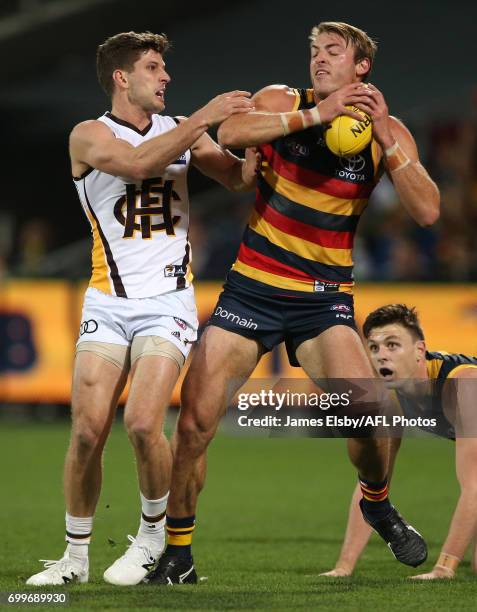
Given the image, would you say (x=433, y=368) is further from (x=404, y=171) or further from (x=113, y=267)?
(x=113, y=267)

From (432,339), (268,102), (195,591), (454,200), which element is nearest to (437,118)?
(454,200)

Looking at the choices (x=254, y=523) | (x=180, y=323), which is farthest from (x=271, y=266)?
(x=254, y=523)

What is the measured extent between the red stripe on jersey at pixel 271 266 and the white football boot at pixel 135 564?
145 centimetres

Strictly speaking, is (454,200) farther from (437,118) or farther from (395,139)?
(395,139)

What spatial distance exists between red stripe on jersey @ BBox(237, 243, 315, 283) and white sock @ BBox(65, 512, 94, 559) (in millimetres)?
1526

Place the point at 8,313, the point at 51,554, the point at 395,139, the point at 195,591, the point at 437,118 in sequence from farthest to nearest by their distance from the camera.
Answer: the point at 437,118 < the point at 8,313 < the point at 51,554 < the point at 395,139 < the point at 195,591

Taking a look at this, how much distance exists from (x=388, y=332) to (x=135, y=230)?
1.39 m

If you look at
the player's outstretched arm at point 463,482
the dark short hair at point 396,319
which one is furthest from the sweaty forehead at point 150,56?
the player's outstretched arm at point 463,482

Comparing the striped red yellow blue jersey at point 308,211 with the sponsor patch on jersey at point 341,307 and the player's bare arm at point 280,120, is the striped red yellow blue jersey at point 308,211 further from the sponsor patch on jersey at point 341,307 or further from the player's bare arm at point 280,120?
the player's bare arm at point 280,120

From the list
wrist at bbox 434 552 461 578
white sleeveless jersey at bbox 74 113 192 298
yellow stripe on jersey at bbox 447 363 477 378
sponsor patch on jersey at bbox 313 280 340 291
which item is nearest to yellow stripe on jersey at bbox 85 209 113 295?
white sleeveless jersey at bbox 74 113 192 298

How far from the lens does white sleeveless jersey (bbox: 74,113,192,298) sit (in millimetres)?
6230

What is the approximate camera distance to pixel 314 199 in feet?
21.0

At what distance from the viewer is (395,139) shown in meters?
6.25

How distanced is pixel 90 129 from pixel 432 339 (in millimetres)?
8317
